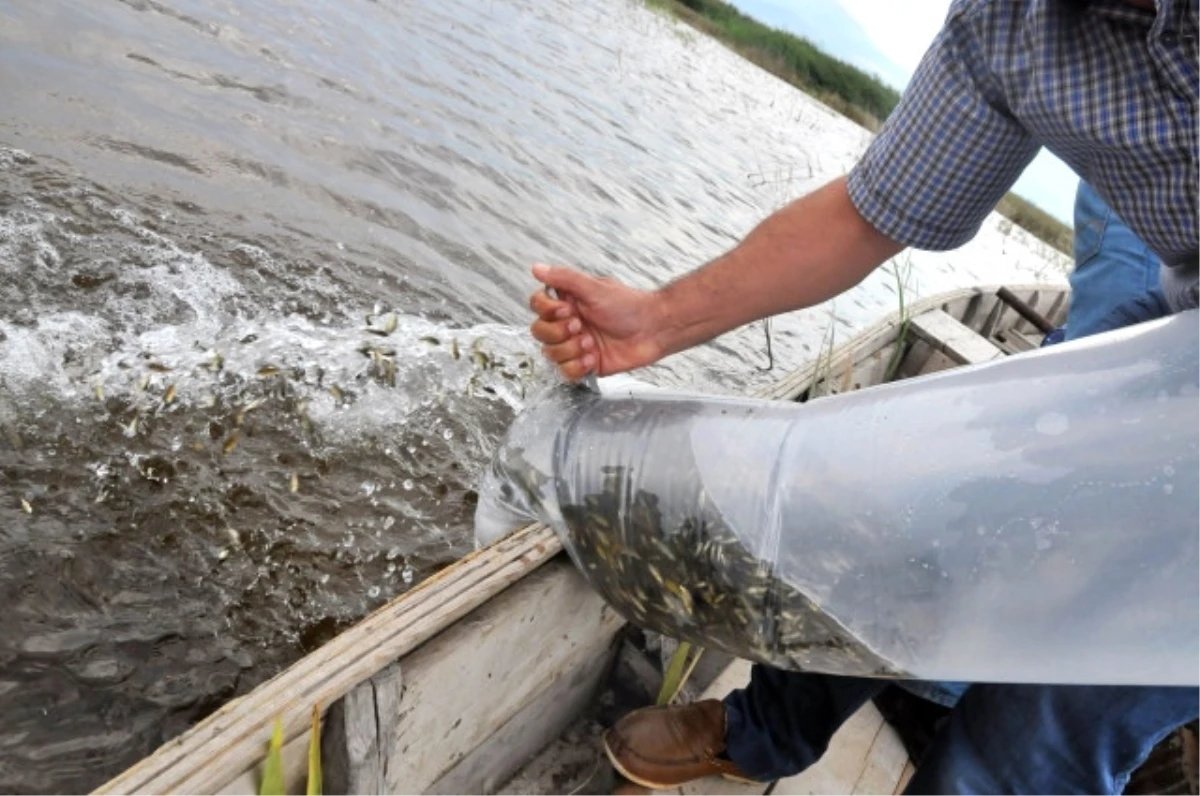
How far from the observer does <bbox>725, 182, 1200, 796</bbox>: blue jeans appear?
4.93 ft

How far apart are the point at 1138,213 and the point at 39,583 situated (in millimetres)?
2769

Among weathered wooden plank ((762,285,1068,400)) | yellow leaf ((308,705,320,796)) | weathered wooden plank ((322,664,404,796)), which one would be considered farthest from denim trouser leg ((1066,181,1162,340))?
yellow leaf ((308,705,320,796))

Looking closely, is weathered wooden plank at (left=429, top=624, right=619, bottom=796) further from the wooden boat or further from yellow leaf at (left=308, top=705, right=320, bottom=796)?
yellow leaf at (left=308, top=705, right=320, bottom=796)

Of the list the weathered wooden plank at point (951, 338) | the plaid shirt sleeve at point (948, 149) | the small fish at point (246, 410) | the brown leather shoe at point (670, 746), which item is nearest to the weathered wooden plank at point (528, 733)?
the brown leather shoe at point (670, 746)

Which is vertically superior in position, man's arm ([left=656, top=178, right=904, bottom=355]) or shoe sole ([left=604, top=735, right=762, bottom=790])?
man's arm ([left=656, top=178, right=904, bottom=355])

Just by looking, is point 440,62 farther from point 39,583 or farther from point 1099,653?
point 1099,653

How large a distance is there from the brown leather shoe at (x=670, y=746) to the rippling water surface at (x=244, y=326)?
36.9 inches

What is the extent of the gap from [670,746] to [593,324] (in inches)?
42.0

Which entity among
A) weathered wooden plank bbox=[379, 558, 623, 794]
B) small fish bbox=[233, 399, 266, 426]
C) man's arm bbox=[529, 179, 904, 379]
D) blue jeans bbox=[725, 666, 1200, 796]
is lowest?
small fish bbox=[233, 399, 266, 426]

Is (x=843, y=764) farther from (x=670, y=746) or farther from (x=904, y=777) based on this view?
(x=670, y=746)

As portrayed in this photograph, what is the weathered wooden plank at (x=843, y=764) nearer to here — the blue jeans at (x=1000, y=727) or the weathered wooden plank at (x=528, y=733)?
the blue jeans at (x=1000, y=727)

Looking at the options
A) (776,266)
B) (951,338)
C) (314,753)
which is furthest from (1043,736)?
(951,338)

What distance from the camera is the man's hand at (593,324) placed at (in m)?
1.88

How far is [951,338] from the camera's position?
4207 mm
